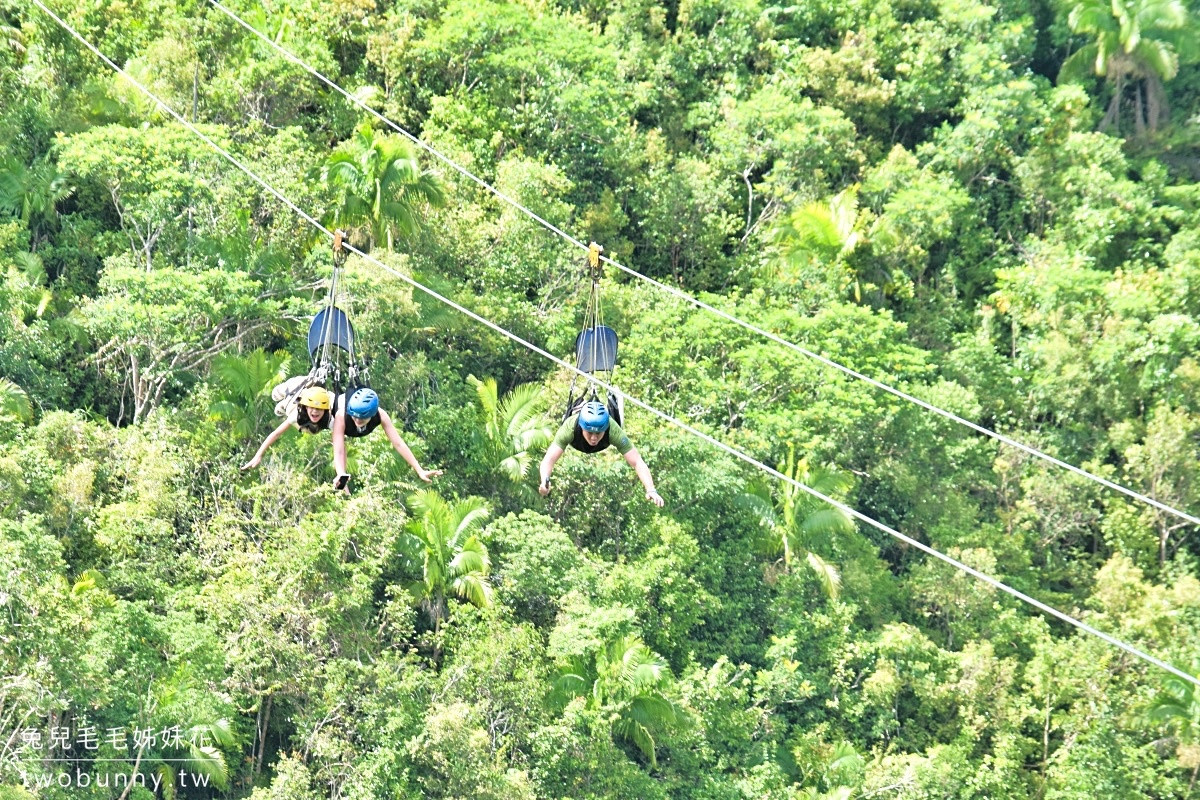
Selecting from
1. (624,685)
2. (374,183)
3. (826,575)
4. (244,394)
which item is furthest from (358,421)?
(826,575)

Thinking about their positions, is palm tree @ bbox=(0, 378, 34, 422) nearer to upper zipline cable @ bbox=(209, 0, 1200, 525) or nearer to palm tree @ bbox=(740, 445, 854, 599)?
upper zipline cable @ bbox=(209, 0, 1200, 525)

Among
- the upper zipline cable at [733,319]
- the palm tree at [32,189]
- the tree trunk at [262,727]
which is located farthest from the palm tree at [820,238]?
the tree trunk at [262,727]

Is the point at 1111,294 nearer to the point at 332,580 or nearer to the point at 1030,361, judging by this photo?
the point at 1030,361

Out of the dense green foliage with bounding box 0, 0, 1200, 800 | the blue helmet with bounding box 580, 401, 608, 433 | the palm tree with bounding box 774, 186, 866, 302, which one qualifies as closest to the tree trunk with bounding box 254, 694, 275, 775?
the dense green foliage with bounding box 0, 0, 1200, 800

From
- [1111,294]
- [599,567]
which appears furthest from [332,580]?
[1111,294]

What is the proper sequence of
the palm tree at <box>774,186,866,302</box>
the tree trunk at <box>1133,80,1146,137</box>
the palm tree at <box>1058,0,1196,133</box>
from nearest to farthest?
the palm tree at <box>774,186,866,302</box>
the palm tree at <box>1058,0,1196,133</box>
the tree trunk at <box>1133,80,1146,137</box>

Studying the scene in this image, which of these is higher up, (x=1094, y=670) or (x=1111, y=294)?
(x=1111, y=294)

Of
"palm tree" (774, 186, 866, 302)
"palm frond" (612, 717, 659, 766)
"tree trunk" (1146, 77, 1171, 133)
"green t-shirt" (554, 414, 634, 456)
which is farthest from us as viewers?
"tree trunk" (1146, 77, 1171, 133)
